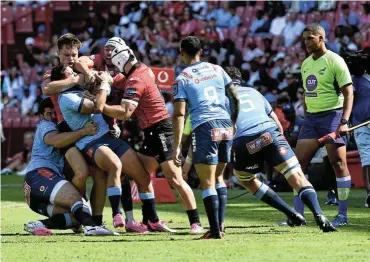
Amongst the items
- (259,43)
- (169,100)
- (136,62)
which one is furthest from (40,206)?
(259,43)

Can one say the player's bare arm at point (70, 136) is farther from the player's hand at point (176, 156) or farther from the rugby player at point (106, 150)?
the player's hand at point (176, 156)

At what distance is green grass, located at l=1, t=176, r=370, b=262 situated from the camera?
354 inches

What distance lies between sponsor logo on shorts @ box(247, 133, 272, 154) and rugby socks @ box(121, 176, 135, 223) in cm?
171

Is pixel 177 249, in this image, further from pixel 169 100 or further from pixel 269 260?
pixel 169 100

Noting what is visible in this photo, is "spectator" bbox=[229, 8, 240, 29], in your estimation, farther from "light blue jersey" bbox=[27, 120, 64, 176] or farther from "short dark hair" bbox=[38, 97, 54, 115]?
"light blue jersey" bbox=[27, 120, 64, 176]

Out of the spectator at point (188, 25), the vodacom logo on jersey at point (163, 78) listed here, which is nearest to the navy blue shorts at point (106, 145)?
the vodacom logo on jersey at point (163, 78)

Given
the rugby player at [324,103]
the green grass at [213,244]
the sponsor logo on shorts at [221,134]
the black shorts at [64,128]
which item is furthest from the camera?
the rugby player at [324,103]

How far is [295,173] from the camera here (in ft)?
36.8

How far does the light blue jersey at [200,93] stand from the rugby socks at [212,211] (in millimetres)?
795

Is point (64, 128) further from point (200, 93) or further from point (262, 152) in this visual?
point (262, 152)

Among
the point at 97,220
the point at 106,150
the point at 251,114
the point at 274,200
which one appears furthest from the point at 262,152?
the point at 97,220

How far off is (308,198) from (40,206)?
3.14 meters

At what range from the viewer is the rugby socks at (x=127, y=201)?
39.8 feet

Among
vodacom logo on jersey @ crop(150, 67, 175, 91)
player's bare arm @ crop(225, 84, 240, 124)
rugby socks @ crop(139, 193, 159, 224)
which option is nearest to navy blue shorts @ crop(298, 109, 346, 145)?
player's bare arm @ crop(225, 84, 240, 124)
